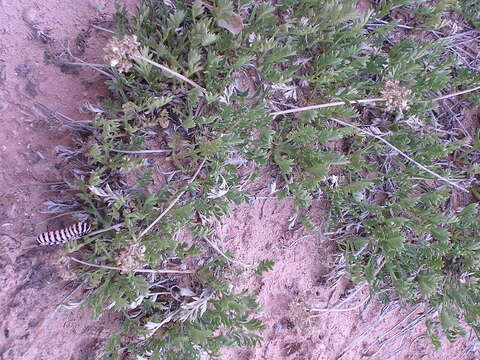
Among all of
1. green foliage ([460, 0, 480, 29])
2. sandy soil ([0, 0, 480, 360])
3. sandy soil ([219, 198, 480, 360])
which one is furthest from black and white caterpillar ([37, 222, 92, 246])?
green foliage ([460, 0, 480, 29])

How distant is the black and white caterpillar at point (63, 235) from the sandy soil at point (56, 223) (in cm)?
10

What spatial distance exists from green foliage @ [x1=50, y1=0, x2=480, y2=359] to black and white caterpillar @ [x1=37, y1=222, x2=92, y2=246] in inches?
4.9

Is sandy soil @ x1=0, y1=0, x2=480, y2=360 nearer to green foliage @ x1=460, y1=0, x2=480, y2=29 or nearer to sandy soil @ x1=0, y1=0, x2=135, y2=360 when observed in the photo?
sandy soil @ x1=0, y1=0, x2=135, y2=360

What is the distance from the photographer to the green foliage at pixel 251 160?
281 cm

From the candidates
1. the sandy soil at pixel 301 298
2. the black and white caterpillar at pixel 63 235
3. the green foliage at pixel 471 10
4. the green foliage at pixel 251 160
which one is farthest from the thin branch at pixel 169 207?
the green foliage at pixel 471 10

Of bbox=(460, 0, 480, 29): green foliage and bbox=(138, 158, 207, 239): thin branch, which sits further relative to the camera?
bbox=(460, 0, 480, 29): green foliage

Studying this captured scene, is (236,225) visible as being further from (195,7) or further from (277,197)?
(195,7)

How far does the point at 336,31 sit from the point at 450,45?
1.29m

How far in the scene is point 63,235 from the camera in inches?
102

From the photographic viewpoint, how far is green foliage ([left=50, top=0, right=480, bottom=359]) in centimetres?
281

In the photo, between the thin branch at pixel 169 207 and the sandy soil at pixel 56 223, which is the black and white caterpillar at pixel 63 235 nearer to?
the sandy soil at pixel 56 223

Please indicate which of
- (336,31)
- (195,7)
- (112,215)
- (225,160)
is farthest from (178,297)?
(336,31)

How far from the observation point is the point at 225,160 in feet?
10.0

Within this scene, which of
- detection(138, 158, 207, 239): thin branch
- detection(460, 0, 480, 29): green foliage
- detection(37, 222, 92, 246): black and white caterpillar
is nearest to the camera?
detection(37, 222, 92, 246): black and white caterpillar
